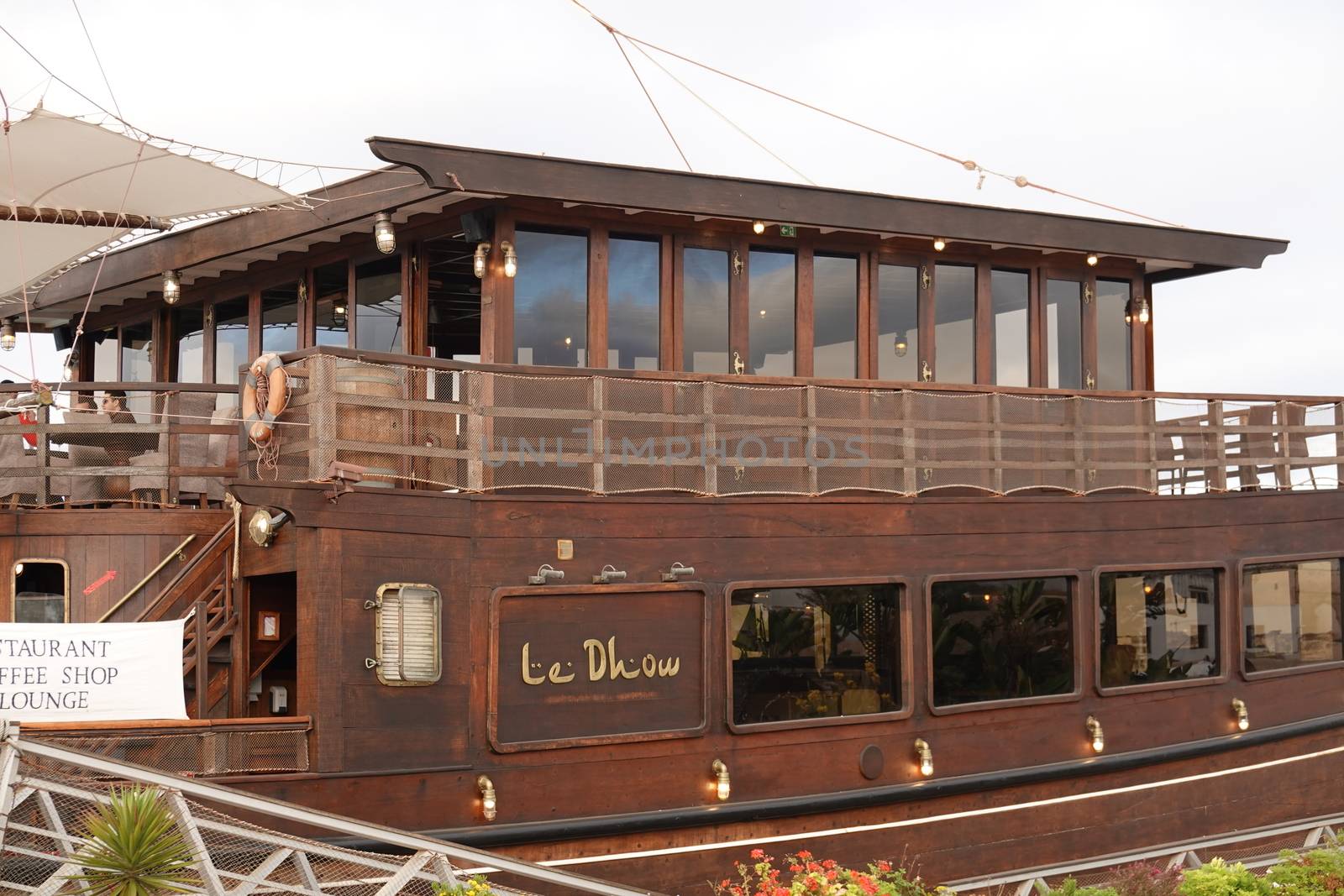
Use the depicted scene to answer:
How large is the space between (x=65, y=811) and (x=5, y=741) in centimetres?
86

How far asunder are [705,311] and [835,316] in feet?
4.66

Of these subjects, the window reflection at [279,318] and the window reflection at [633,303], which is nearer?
the window reflection at [633,303]

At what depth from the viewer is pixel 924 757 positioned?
10.6 metres

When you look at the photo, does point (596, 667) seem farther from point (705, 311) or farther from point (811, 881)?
point (705, 311)

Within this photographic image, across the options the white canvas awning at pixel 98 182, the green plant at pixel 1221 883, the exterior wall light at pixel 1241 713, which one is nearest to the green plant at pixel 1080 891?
the green plant at pixel 1221 883

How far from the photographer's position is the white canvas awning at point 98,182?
12016 millimetres

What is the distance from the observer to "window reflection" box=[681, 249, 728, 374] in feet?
39.5

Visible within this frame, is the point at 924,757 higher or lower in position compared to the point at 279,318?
lower

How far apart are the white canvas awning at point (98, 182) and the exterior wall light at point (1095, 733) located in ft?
26.3

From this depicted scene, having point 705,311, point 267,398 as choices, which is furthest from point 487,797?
point 705,311

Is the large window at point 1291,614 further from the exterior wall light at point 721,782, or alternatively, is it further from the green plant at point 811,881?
the exterior wall light at point 721,782

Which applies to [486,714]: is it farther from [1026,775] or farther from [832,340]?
[832,340]

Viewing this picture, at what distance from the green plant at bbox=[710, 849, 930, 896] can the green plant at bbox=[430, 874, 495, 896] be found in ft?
5.00

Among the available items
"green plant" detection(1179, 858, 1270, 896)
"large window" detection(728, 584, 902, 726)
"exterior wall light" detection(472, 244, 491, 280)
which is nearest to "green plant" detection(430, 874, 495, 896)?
"large window" detection(728, 584, 902, 726)
